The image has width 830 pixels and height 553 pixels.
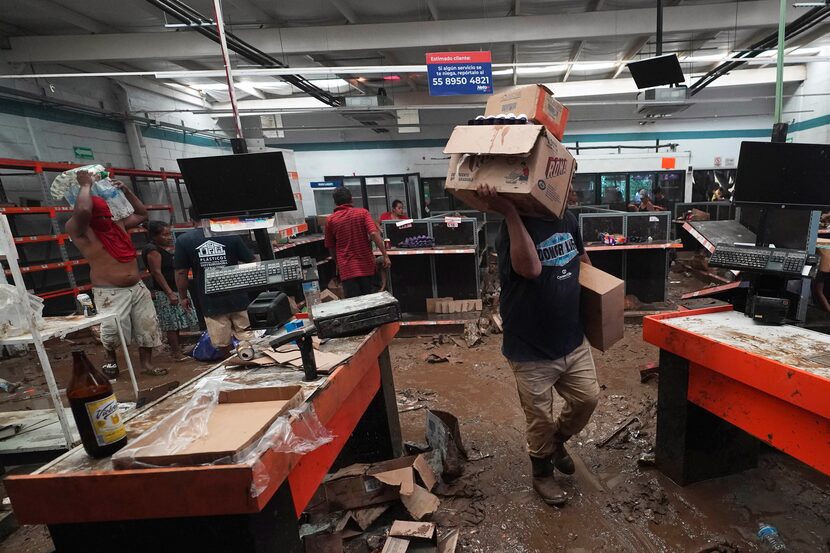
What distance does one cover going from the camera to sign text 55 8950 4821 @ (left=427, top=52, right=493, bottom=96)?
16.8ft

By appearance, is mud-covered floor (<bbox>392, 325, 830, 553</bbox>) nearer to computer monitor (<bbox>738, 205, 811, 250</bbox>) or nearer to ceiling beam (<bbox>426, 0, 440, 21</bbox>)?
computer monitor (<bbox>738, 205, 811, 250</bbox>)

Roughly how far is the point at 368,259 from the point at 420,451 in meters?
2.53

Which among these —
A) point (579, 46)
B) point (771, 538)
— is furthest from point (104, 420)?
point (579, 46)

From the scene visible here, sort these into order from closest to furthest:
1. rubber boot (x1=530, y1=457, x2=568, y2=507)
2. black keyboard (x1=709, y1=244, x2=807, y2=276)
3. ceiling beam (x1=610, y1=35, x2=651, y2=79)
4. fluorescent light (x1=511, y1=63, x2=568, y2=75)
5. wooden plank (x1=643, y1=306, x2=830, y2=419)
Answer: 1. wooden plank (x1=643, y1=306, x2=830, y2=419)
2. black keyboard (x1=709, y1=244, x2=807, y2=276)
3. rubber boot (x1=530, y1=457, x2=568, y2=507)
4. ceiling beam (x1=610, y1=35, x2=651, y2=79)
5. fluorescent light (x1=511, y1=63, x2=568, y2=75)

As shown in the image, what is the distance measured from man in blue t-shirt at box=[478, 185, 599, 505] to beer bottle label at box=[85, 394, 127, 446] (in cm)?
156

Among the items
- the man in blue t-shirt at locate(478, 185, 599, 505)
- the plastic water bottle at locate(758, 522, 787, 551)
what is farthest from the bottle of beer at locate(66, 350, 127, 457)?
the plastic water bottle at locate(758, 522, 787, 551)

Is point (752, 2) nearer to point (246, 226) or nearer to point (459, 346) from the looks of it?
point (459, 346)

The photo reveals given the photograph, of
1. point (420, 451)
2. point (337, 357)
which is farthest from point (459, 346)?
point (337, 357)

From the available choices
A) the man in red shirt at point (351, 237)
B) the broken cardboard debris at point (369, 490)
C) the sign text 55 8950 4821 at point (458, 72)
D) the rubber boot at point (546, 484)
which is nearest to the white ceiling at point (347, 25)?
the sign text 55 8950 4821 at point (458, 72)

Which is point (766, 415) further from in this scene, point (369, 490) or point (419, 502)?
point (369, 490)

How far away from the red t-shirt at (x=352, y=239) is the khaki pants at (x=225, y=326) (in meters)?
1.34

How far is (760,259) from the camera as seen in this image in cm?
195

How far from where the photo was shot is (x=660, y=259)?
530cm

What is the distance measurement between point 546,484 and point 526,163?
5.76 feet
